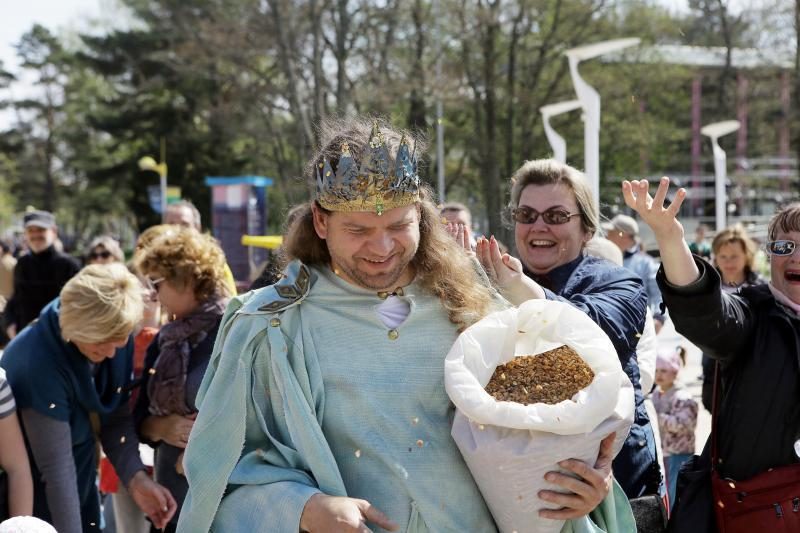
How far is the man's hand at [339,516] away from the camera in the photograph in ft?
6.59

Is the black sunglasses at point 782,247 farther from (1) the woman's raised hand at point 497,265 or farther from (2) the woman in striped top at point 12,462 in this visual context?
(2) the woman in striped top at point 12,462

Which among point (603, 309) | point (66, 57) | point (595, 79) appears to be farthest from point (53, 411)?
point (66, 57)

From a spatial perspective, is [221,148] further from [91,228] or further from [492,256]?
[492,256]

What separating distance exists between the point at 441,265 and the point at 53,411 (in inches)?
75.2

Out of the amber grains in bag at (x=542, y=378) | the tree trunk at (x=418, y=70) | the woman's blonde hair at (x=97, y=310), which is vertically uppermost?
the tree trunk at (x=418, y=70)

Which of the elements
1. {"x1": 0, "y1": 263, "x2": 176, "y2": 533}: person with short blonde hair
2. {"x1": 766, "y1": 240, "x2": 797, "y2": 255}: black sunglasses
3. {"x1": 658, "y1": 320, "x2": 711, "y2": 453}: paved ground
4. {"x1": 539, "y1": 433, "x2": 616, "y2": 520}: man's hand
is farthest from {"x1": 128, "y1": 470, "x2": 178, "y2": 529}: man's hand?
{"x1": 658, "y1": 320, "x2": 711, "y2": 453}: paved ground

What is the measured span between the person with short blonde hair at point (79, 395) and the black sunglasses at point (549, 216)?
1615mm

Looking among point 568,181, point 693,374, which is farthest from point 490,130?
point 568,181

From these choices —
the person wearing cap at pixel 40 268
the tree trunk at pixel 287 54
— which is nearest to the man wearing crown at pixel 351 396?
the person wearing cap at pixel 40 268

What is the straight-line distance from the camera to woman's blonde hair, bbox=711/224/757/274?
6773 mm

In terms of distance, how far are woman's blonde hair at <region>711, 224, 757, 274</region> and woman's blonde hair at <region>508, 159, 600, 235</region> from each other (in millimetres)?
3840

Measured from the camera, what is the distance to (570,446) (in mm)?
2004

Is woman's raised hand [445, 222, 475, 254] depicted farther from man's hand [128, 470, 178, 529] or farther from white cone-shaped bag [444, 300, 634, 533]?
man's hand [128, 470, 178, 529]

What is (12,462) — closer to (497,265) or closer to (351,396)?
(351,396)
